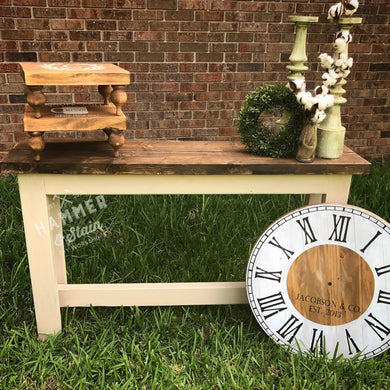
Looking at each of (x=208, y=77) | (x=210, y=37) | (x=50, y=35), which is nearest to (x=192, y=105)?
(x=208, y=77)

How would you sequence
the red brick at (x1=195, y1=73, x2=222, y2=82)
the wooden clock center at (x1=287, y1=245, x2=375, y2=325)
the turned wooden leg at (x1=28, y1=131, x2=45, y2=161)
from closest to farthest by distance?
the turned wooden leg at (x1=28, y1=131, x2=45, y2=161) < the wooden clock center at (x1=287, y1=245, x2=375, y2=325) < the red brick at (x1=195, y1=73, x2=222, y2=82)

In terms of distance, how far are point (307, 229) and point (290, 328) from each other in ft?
1.47

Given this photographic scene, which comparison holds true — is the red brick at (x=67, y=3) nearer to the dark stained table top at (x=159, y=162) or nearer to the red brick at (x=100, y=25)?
the red brick at (x=100, y=25)

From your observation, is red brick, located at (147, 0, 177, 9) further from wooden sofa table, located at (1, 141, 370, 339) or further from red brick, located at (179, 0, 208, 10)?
wooden sofa table, located at (1, 141, 370, 339)

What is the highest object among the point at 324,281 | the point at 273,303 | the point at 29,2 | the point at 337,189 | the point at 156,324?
the point at 29,2

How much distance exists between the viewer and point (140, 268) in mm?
2521

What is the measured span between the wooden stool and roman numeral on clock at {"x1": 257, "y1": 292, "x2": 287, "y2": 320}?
2.96ft

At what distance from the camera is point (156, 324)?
2.17 metres

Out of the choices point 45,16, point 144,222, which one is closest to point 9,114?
point 45,16

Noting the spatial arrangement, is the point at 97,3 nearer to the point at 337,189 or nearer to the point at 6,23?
the point at 6,23

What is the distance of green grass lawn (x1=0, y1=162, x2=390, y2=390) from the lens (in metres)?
1.89

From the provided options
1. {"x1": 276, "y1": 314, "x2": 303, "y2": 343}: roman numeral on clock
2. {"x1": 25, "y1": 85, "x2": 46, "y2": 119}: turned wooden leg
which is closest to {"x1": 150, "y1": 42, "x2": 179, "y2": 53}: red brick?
{"x1": 25, "y1": 85, "x2": 46, "y2": 119}: turned wooden leg

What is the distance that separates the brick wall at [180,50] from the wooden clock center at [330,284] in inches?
77.9

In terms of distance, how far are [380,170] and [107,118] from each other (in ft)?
9.06
